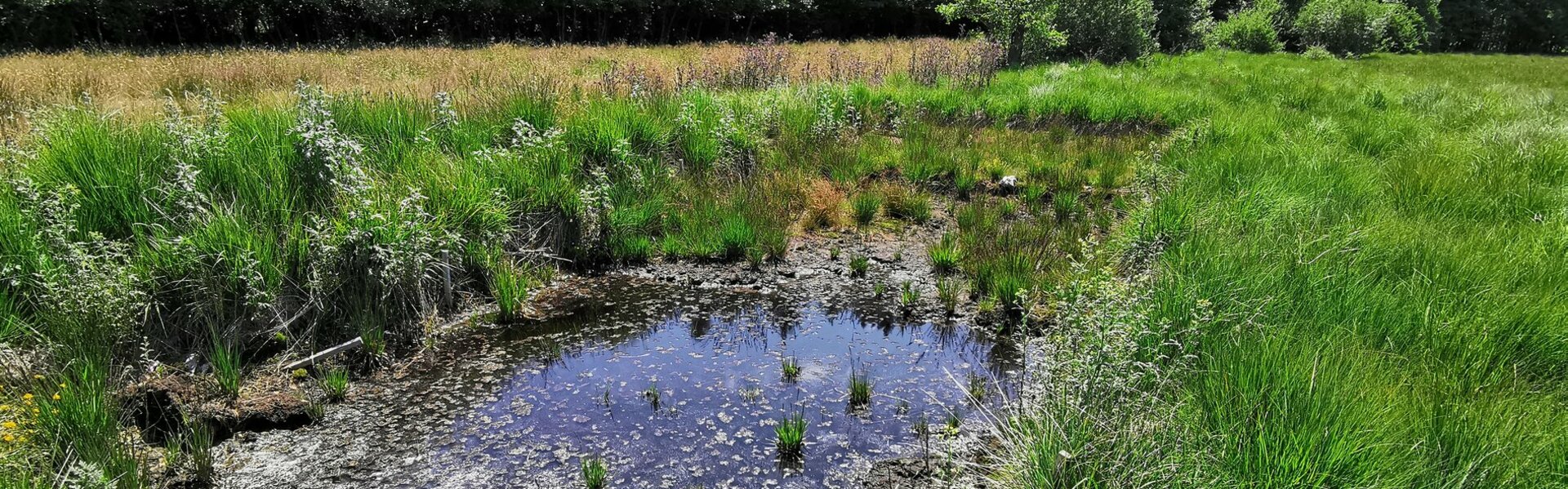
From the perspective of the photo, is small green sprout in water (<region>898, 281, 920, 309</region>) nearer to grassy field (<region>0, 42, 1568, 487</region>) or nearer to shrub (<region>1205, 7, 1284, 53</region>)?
grassy field (<region>0, 42, 1568, 487</region>)

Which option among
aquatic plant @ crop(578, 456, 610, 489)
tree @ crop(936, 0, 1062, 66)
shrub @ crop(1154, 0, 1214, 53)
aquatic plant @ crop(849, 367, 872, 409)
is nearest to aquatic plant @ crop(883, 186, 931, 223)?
aquatic plant @ crop(849, 367, 872, 409)

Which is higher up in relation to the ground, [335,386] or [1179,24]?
[1179,24]

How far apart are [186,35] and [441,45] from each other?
9.19m

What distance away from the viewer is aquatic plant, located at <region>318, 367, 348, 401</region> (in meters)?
3.99

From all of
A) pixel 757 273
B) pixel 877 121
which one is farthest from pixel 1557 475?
pixel 877 121

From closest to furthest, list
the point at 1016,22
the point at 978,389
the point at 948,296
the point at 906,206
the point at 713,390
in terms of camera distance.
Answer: the point at 978,389 → the point at 713,390 → the point at 948,296 → the point at 906,206 → the point at 1016,22

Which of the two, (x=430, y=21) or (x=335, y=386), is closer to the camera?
(x=335, y=386)

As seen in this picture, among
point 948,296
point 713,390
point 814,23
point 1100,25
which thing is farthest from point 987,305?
point 814,23

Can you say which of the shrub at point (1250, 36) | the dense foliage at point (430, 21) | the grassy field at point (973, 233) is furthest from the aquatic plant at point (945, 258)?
the shrub at point (1250, 36)

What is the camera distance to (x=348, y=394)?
4.06 metres

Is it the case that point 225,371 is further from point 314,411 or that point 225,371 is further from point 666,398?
point 666,398

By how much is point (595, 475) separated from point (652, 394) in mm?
823

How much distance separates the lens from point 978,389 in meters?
4.02

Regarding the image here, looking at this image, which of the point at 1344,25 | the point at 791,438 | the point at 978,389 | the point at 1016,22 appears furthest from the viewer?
the point at 1344,25
